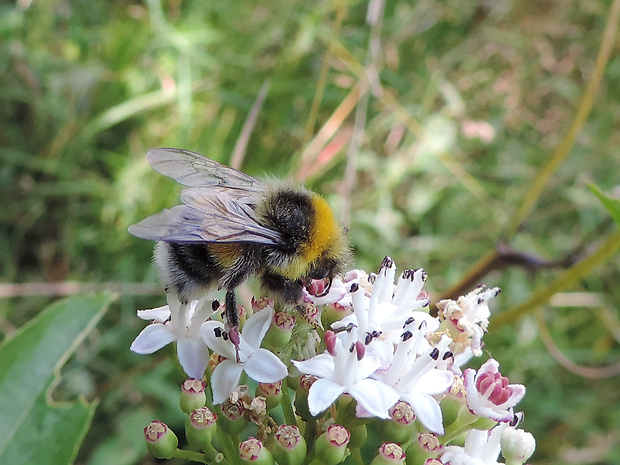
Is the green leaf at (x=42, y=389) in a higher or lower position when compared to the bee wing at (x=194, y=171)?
lower

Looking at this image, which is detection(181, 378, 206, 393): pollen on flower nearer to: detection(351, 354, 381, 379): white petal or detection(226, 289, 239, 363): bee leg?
detection(226, 289, 239, 363): bee leg

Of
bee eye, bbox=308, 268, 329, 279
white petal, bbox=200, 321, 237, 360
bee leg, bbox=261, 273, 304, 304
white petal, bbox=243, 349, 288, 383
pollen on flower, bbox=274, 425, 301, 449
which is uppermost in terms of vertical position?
bee eye, bbox=308, 268, 329, 279

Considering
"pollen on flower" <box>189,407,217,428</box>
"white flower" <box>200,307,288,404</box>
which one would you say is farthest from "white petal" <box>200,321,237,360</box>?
"pollen on flower" <box>189,407,217,428</box>

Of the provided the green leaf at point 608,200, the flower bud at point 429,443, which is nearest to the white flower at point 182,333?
the flower bud at point 429,443

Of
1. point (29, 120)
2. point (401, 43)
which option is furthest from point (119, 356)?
point (401, 43)

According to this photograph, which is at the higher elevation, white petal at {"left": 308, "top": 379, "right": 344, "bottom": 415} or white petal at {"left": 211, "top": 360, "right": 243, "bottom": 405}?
white petal at {"left": 308, "top": 379, "right": 344, "bottom": 415}

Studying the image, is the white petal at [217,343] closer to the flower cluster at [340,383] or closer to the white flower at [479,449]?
the flower cluster at [340,383]
